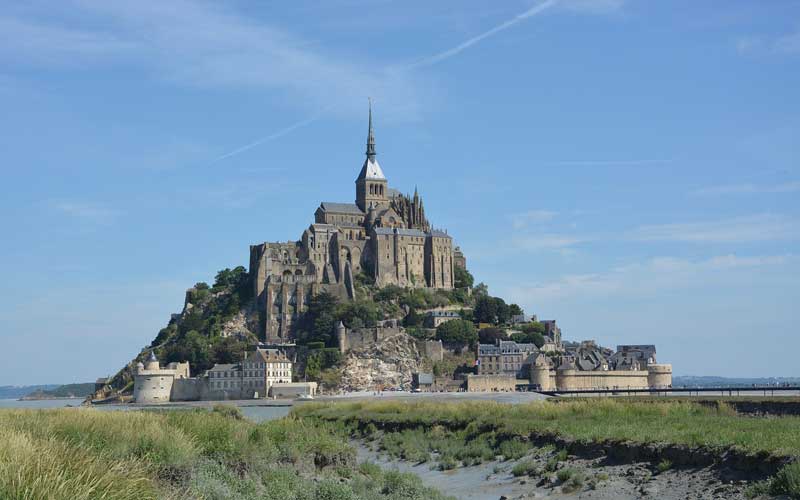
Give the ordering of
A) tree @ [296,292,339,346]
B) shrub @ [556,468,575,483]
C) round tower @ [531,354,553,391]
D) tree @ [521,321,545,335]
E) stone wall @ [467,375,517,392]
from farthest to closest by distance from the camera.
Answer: tree @ [521,321,545,335] → tree @ [296,292,339,346] → round tower @ [531,354,553,391] → stone wall @ [467,375,517,392] → shrub @ [556,468,575,483]

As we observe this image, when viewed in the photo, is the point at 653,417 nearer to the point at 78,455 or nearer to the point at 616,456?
the point at 616,456

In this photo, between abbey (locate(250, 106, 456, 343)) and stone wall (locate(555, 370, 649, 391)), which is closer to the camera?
stone wall (locate(555, 370, 649, 391))

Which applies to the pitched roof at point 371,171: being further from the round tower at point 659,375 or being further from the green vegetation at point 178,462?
the green vegetation at point 178,462

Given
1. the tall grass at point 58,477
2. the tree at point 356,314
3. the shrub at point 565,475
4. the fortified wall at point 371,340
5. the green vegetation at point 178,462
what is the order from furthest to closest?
the tree at point 356,314
the fortified wall at point 371,340
the shrub at point 565,475
the green vegetation at point 178,462
the tall grass at point 58,477

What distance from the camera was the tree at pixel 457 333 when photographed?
103 meters

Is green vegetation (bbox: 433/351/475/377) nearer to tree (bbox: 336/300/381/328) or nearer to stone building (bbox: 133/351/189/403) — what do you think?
tree (bbox: 336/300/381/328)

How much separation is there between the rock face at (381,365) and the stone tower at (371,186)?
27202mm

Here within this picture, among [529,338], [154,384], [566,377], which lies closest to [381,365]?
[529,338]

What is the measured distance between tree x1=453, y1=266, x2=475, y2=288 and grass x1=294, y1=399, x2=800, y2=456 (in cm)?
7256

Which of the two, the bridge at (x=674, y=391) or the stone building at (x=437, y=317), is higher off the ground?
the stone building at (x=437, y=317)

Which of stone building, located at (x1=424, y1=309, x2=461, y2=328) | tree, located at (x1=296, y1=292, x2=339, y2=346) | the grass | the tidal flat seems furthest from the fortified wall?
the tidal flat

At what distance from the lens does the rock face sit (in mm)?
98625

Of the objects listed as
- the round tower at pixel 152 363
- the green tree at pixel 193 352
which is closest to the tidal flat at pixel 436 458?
the round tower at pixel 152 363

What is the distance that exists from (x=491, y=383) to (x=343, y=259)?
25.2 meters
